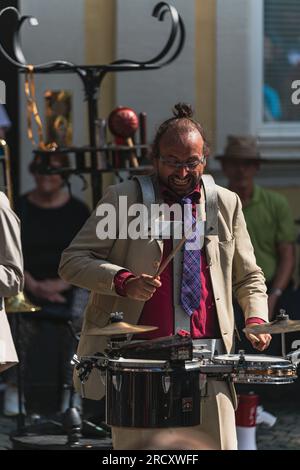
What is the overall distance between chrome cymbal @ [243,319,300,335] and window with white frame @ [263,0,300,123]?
5.27m

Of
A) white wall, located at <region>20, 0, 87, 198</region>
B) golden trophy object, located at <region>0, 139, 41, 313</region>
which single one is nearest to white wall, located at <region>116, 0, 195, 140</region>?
white wall, located at <region>20, 0, 87, 198</region>

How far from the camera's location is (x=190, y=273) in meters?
5.16

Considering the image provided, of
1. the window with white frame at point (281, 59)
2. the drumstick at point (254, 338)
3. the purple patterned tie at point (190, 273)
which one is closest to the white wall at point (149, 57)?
the window with white frame at point (281, 59)

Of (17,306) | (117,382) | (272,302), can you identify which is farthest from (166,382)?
(272,302)

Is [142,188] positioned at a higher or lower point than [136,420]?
higher

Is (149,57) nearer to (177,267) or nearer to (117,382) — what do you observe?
(177,267)

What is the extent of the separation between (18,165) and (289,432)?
2799 mm

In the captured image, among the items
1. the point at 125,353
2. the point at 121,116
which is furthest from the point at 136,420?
the point at 121,116

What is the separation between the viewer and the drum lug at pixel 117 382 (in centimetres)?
482

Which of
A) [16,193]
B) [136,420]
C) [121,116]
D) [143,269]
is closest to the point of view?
[136,420]

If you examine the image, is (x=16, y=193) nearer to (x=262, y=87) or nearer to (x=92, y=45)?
(x=92, y=45)

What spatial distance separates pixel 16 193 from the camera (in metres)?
9.57

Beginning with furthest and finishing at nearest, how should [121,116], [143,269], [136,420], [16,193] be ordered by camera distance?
[16,193], [121,116], [143,269], [136,420]

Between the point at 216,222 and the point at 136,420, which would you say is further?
the point at 216,222
